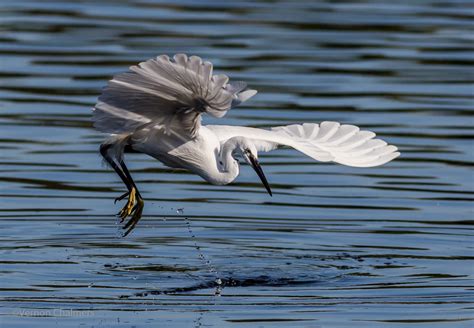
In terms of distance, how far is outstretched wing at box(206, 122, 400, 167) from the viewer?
→ 40.5ft

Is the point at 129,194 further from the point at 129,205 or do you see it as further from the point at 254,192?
the point at 254,192

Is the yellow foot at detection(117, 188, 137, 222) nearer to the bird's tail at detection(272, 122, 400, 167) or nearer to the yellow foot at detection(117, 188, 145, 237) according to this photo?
the yellow foot at detection(117, 188, 145, 237)

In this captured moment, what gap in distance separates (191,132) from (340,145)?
4.74 feet

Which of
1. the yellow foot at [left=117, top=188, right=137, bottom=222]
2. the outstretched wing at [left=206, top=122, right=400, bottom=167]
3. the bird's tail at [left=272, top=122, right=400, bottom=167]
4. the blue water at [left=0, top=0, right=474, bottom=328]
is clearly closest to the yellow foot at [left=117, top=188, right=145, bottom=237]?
the yellow foot at [left=117, top=188, right=137, bottom=222]

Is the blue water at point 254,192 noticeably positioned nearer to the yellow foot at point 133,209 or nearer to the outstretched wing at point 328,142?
the yellow foot at point 133,209

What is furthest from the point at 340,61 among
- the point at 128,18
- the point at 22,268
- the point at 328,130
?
the point at 22,268

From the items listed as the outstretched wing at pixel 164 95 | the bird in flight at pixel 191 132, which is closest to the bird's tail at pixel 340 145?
the bird in flight at pixel 191 132

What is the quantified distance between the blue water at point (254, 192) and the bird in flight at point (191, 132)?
2.51 feet

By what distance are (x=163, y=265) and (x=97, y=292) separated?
3.96ft

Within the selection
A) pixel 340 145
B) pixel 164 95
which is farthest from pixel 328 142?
pixel 164 95

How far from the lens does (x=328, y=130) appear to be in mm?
13125

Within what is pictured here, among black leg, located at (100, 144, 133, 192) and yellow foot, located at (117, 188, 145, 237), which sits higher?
black leg, located at (100, 144, 133, 192)

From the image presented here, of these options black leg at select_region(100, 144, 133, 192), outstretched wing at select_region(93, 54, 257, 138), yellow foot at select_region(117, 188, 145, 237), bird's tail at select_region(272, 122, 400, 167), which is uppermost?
outstretched wing at select_region(93, 54, 257, 138)

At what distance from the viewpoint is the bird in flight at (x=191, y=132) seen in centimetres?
1031
